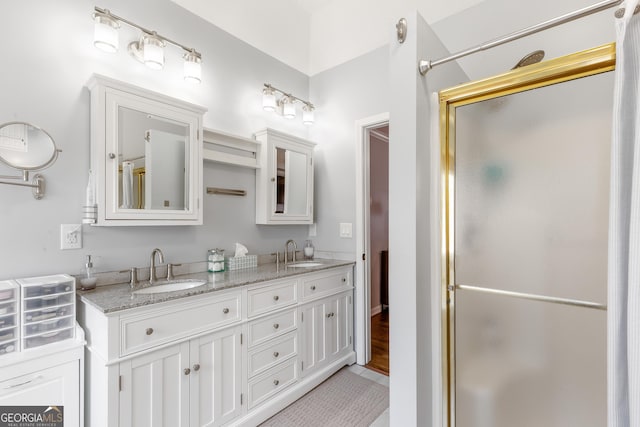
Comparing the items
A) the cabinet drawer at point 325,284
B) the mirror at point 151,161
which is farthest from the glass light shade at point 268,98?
the cabinet drawer at point 325,284

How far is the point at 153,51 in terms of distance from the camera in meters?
1.75

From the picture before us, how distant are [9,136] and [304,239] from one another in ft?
6.90

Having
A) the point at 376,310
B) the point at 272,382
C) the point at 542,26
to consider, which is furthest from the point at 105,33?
the point at 376,310

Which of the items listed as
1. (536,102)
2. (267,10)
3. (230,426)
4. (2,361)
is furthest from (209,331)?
(267,10)

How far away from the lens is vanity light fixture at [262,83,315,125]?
2482 millimetres

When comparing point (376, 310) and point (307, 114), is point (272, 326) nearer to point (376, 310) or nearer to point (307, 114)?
point (307, 114)

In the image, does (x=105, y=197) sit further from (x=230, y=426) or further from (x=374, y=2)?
(x=374, y=2)

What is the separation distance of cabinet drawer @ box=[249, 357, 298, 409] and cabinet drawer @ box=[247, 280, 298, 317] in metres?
0.40

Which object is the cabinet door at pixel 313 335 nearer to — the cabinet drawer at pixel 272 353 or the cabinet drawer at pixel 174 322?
the cabinet drawer at pixel 272 353

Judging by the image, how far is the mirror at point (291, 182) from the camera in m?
2.55

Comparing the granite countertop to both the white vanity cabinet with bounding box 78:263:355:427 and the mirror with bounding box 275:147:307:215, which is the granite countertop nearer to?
the white vanity cabinet with bounding box 78:263:355:427

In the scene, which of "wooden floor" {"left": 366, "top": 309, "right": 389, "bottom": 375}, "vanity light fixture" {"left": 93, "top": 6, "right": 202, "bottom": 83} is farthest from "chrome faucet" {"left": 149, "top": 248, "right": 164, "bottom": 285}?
"wooden floor" {"left": 366, "top": 309, "right": 389, "bottom": 375}

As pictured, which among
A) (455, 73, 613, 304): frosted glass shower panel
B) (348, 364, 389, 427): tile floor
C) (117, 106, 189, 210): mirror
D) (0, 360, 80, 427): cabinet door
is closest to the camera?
(455, 73, 613, 304): frosted glass shower panel

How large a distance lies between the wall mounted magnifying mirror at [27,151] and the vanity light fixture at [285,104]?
1455 mm
